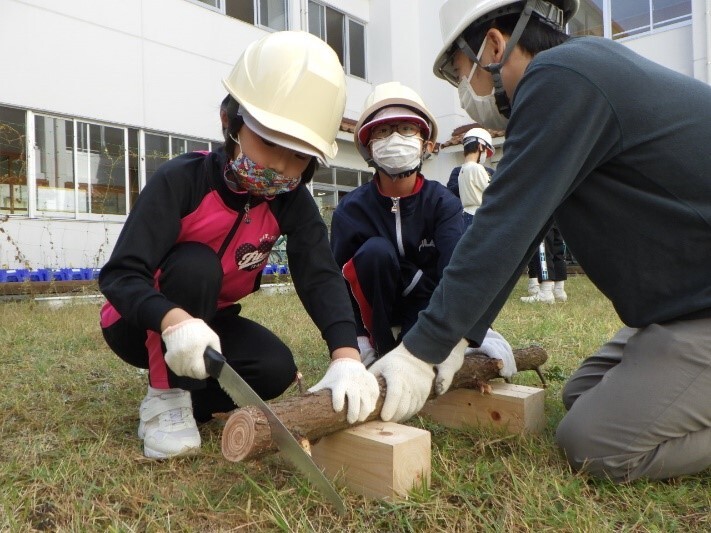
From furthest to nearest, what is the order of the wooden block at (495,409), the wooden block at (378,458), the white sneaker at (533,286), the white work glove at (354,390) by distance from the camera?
the white sneaker at (533,286)
the wooden block at (495,409)
the white work glove at (354,390)
the wooden block at (378,458)

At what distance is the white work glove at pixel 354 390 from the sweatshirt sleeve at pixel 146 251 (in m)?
0.55

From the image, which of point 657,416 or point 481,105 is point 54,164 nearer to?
point 481,105

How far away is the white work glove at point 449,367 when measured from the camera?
1.92m

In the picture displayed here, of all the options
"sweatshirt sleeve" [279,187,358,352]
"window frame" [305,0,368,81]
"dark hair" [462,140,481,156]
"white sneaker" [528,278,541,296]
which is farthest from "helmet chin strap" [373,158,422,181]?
"window frame" [305,0,368,81]

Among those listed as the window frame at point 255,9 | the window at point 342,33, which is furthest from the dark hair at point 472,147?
the window at point 342,33

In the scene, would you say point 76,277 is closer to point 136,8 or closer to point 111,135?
point 111,135

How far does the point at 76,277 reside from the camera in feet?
24.1

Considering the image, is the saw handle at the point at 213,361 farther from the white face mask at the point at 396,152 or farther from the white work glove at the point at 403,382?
the white face mask at the point at 396,152

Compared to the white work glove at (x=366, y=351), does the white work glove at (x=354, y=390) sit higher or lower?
higher

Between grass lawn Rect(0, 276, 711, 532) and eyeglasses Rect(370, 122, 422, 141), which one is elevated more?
eyeglasses Rect(370, 122, 422, 141)

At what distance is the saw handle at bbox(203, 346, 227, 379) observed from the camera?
164 cm

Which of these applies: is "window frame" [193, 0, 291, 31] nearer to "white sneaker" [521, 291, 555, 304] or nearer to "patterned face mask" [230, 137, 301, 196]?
"white sneaker" [521, 291, 555, 304]

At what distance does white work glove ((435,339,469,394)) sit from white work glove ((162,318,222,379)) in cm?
71

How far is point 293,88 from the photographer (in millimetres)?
1908
